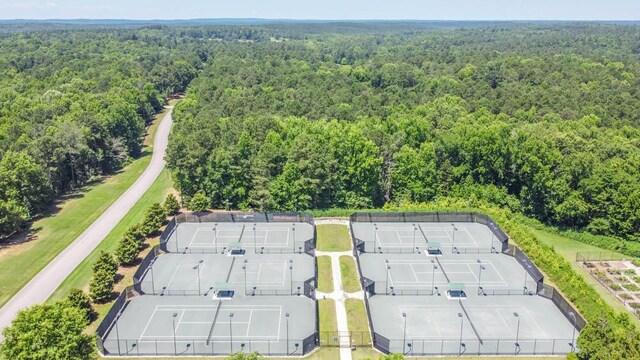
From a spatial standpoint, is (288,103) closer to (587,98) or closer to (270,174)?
(270,174)

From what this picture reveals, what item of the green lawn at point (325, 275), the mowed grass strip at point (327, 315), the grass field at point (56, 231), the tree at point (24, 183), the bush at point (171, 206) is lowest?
the mowed grass strip at point (327, 315)

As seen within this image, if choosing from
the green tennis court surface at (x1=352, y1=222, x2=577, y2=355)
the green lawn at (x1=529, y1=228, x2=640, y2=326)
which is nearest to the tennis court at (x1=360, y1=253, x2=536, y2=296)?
the green tennis court surface at (x1=352, y1=222, x2=577, y2=355)

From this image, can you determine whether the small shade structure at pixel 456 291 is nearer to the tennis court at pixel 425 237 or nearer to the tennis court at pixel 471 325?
the tennis court at pixel 471 325

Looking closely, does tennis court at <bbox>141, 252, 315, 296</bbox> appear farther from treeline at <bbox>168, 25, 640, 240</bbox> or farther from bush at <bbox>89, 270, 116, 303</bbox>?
treeline at <bbox>168, 25, 640, 240</bbox>

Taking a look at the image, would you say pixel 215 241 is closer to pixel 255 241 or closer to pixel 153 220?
pixel 255 241

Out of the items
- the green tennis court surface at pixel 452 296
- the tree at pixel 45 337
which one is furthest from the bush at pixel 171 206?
the tree at pixel 45 337

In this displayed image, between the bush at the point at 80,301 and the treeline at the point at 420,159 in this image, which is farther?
the treeline at the point at 420,159

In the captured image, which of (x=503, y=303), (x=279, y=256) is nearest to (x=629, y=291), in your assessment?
(x=503, y=303)
